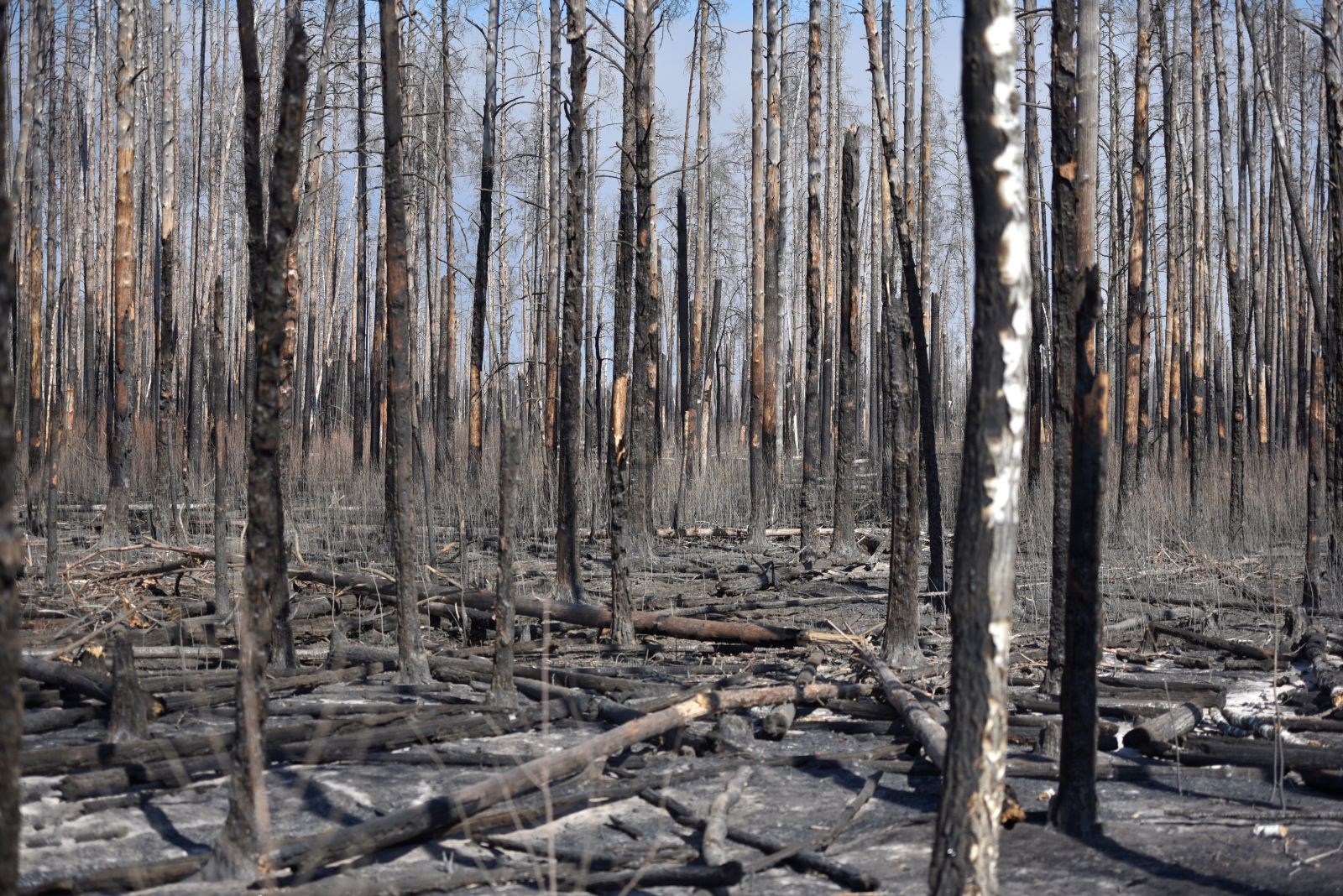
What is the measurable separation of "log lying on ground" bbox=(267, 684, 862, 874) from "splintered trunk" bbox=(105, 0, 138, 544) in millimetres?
8943

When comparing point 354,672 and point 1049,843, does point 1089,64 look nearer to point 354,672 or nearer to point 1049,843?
point 1049,843

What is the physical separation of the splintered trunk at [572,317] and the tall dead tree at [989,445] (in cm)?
480

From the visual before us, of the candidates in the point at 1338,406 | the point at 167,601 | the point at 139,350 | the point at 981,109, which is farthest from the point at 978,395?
the point at 139,350

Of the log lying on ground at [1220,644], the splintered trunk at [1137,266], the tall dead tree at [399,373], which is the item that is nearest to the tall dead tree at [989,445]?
the tall dead tree at [399,373]

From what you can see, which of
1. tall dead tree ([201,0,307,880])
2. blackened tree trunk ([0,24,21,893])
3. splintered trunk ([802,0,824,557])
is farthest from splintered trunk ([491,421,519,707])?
splintered trunk ([802,0,824,557])

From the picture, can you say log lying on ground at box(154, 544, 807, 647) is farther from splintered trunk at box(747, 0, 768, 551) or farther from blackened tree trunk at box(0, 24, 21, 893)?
splintered trunk at box(747, 0, 768, 551)

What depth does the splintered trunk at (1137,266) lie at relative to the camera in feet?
48.0

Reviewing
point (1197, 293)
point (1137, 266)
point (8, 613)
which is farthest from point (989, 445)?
point (1197, 293)

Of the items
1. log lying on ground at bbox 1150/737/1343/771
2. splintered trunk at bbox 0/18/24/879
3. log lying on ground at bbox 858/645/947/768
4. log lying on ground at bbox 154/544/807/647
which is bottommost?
log lying on ground at bbox 1150/737/1343/771

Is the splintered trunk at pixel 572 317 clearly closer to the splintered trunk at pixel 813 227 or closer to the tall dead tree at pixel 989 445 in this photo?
the tall dead tree at pixel 989 445

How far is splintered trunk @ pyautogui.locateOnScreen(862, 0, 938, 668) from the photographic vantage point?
22.2ft

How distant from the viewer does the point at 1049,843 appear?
3.91 m

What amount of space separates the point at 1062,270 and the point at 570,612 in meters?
3.83

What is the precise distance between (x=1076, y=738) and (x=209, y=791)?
314 centimetres
